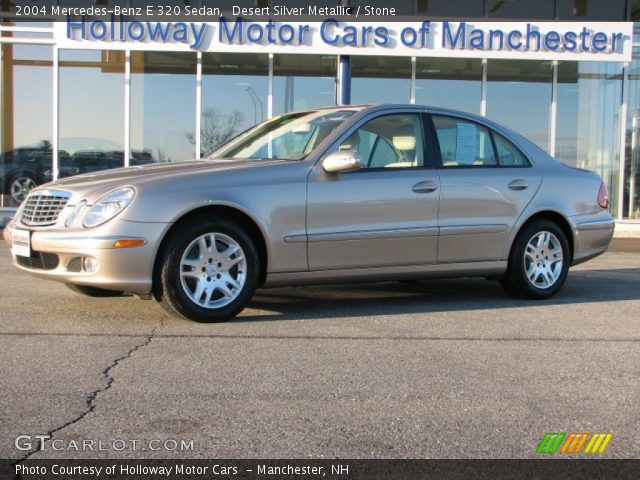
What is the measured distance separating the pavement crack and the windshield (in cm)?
172

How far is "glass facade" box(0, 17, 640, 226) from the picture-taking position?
47.5 feet

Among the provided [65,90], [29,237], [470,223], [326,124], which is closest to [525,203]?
[470,223]

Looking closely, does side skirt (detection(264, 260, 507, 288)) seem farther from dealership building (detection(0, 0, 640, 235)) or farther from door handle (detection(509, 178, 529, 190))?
dealership building (detection(0, 0, 640, 235))

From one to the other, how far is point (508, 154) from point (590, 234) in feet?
3.59

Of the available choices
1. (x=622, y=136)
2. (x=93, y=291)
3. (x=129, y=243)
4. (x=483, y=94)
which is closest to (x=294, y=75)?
(x=483, y=94)

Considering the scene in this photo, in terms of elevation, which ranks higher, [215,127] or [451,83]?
[451,83]

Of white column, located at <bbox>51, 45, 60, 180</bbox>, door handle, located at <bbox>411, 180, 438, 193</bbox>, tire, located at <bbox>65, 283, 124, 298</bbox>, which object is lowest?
tire, located at <bbox>65, 283, 124, 298</bbox>

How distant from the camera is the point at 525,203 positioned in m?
6.42

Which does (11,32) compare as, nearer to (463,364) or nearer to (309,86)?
(309,86)

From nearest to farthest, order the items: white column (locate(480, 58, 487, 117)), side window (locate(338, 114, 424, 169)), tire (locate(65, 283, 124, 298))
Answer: side window (locate(338, 114, 424, 169)) → tire (locate(65, 283, 124, 298)) → white column (locate(480, 58, 487, 117))

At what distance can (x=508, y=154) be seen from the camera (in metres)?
6.55

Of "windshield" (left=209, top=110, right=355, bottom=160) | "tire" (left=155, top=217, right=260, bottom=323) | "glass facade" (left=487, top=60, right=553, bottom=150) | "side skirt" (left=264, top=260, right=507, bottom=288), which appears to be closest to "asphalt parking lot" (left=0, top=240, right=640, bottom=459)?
"tire" (left=155, top=217, right=260, bottom=323)

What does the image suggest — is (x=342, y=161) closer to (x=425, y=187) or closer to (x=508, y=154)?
(x=425, y=187)

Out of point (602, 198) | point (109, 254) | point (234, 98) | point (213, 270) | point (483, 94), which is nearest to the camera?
point (109, 254)
